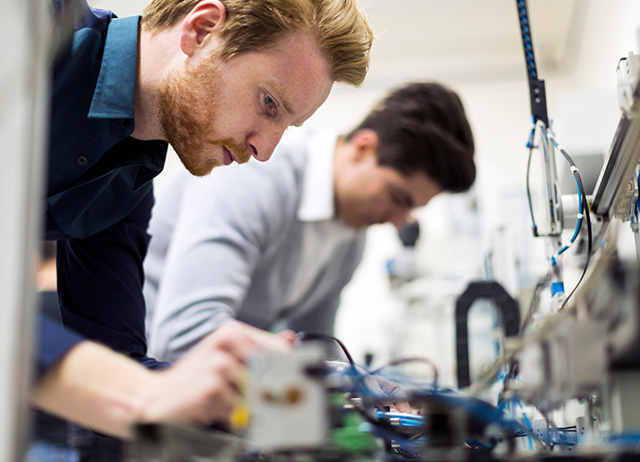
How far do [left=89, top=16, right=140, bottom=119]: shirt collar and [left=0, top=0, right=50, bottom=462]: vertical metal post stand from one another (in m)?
0.53

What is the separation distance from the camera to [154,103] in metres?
1.14

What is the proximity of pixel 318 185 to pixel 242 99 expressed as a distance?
0.82 metres

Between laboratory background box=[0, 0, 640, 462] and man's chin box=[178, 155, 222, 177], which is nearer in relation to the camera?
laboratory background box=[0, 0, 640, 462]

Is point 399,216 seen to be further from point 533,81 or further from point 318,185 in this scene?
point 533,81

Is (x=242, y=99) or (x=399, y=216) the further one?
(x=399, y=216)

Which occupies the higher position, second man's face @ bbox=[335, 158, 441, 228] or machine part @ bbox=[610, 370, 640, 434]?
second man's face @ bbox=[335, 158, 441, 228]

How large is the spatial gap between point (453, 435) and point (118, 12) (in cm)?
101

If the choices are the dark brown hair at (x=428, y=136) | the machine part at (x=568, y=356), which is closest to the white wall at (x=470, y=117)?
the dark brown hair at (x=428, y=136)

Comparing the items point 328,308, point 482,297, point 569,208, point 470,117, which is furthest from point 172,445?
point 470,117

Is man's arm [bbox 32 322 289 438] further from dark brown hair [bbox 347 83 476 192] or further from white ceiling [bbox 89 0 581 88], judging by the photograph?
white ceiling [bbox 89 0 581 88]

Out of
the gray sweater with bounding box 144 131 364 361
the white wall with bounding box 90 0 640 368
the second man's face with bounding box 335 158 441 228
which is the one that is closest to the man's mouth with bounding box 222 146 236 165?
the gray sweater with bounding box 144 131 364 361

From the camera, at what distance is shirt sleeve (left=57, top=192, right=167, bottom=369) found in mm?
1224

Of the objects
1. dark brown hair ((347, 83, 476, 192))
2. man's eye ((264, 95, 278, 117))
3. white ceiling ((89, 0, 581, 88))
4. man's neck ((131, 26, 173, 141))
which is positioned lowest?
man's eye ((264, 95, 278, 117))

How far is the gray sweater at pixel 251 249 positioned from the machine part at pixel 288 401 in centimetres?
93
